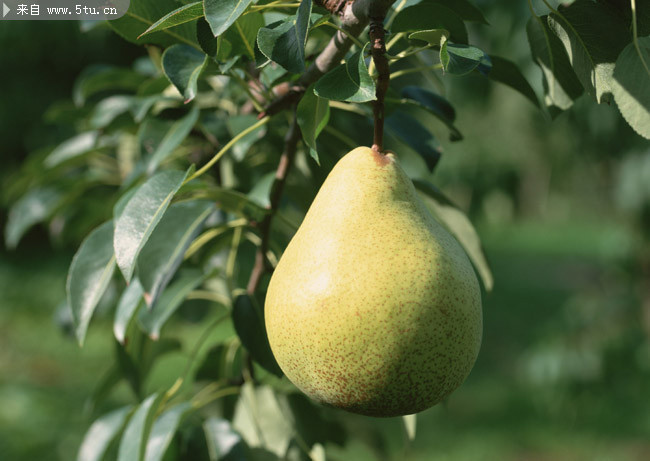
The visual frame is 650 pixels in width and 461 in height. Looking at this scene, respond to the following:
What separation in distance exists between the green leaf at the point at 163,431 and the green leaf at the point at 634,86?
1.94 ft

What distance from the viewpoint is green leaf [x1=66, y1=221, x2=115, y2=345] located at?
2.38 feet

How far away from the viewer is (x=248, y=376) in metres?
0.90

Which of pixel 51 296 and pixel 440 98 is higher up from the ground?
pixel 440 98

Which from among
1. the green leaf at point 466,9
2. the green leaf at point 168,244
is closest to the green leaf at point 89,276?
the green leaf at point 168,244

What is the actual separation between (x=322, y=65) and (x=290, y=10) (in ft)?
0.51

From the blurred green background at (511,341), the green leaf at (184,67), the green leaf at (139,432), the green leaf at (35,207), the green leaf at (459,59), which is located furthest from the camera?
the blurred green background at (511,341)

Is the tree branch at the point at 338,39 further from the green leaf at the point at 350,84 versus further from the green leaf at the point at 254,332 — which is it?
the green leaf at the point at 254,332

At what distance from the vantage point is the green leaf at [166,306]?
85 cm

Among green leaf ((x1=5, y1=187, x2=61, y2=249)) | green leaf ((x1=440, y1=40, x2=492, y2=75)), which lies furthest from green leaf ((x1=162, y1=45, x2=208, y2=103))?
green leaf ((x1=5, y1=187, x2=61, y2=249))

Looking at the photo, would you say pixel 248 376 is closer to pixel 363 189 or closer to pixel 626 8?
pixel 363 189

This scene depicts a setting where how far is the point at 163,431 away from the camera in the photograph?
796mm

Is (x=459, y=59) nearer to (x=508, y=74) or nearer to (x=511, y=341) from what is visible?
(x=508, y=74)

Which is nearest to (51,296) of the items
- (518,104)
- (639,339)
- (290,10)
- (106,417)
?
(518,104)

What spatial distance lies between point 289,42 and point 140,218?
0.69 feet
